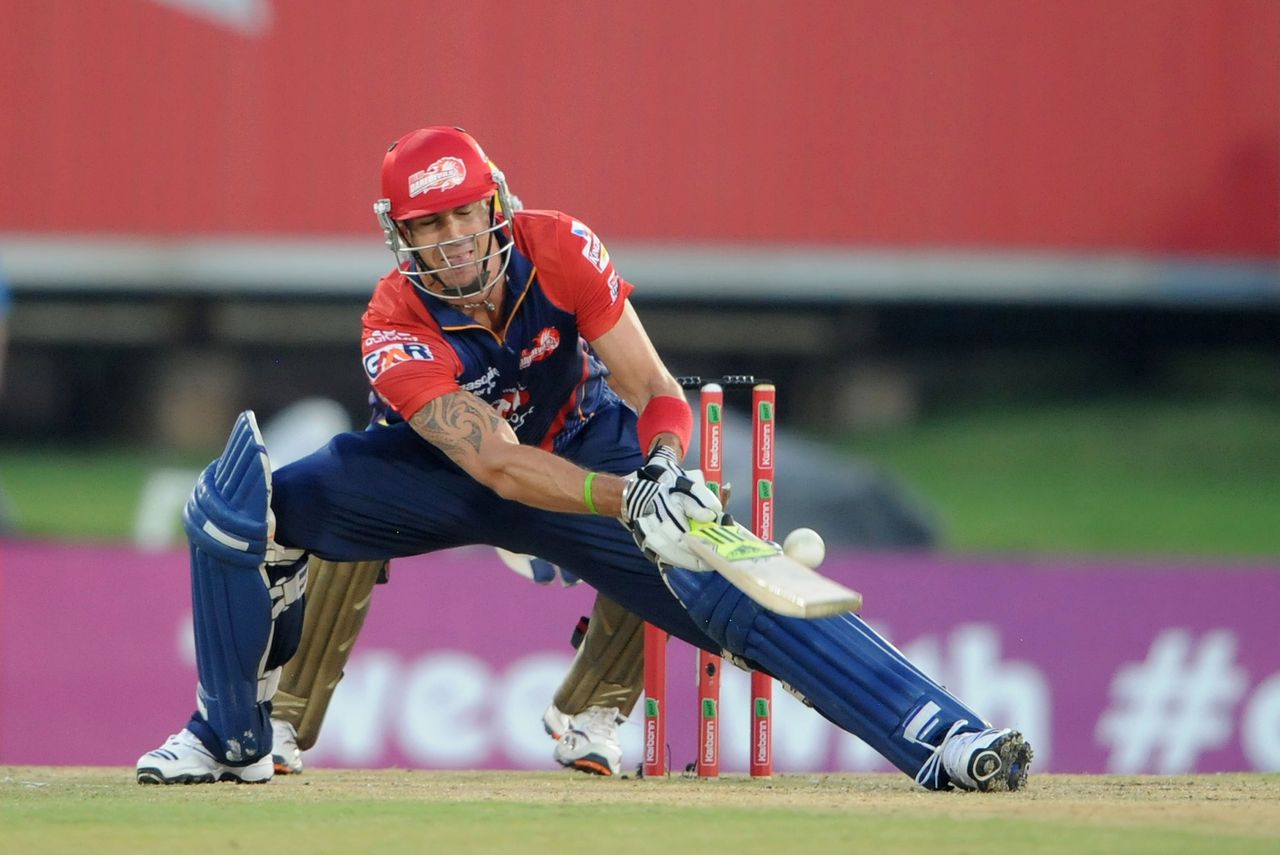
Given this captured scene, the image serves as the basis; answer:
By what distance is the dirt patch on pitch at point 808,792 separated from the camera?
384cm

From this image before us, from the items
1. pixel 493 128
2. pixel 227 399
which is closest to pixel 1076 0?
pixel 493 128

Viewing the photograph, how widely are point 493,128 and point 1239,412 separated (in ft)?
19.6

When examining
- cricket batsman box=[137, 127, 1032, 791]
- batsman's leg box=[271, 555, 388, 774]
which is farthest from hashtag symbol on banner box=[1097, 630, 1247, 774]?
batsman's leg box=[271, 555, 388, 774]

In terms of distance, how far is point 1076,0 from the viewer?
13086mm

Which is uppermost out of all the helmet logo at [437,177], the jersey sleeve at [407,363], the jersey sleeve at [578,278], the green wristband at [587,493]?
the helmet logo at [437,177]

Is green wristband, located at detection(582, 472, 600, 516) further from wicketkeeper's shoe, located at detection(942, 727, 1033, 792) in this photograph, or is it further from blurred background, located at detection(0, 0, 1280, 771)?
blurred background, located at detection(0, 0, 1280, 771)

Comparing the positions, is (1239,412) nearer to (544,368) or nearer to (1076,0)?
(1076,0)

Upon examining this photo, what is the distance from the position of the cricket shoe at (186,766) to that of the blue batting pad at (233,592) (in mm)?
28

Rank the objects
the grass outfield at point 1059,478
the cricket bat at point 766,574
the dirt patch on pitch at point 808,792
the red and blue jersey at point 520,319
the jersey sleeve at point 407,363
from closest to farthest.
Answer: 1. the dirt patch on pitch at point 808,792
2. the cricket bat at point 766,574
3. the jersey sleeve at point 407,363
4. the red and blue jersey at point 520,319
5. the grass outfield at point 1059,478

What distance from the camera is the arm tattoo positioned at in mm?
4383

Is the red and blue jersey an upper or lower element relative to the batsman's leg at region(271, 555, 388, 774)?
upper

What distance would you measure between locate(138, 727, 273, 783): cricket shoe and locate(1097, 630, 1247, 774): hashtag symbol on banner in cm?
397

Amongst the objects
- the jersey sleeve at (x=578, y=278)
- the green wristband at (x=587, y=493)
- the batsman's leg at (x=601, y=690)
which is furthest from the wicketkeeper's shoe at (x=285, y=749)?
the jersey sleeve at (x=578, y=278)

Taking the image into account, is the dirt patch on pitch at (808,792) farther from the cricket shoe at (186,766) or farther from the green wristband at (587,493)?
the green wristband at (587,493)
